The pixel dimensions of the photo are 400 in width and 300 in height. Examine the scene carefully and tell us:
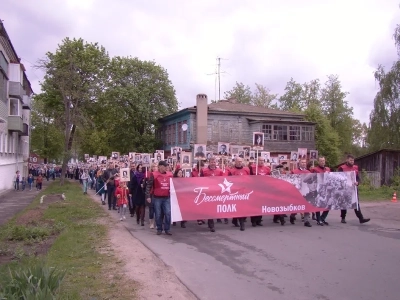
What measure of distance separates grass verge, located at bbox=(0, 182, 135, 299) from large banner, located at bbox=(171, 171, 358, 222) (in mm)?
2481

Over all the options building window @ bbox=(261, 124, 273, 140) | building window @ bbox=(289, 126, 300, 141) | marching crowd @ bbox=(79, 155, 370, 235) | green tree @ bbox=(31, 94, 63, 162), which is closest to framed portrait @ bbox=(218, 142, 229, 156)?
marching crowd @ bbox=(79, 155, 370, 235)

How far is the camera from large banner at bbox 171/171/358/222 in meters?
12.4

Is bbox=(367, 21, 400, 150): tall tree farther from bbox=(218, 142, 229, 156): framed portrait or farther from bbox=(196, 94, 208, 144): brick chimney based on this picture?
bbox=(218, 142, 229, 156): framed portrait

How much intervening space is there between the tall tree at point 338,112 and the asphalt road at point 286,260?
2141 inches

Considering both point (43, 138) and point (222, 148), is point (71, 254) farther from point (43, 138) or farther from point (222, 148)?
point (43, 138)

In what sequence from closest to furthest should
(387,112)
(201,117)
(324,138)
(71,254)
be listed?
1. (71,254)
2. (387,112)
3. (201,117)
4. (324,138)

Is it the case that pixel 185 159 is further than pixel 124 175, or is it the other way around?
pixel 185 159

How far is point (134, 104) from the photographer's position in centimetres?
4831

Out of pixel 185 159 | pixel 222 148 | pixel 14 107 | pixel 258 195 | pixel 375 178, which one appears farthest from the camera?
pixel 14 107

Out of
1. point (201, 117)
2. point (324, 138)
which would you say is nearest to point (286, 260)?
point (201, 117)

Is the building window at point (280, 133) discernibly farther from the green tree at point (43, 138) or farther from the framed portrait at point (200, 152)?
the green tree at point (43, 138)

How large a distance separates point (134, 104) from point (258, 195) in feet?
121

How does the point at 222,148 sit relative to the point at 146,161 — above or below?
above

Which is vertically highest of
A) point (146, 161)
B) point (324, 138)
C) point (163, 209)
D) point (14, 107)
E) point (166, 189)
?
point (14, 107)
